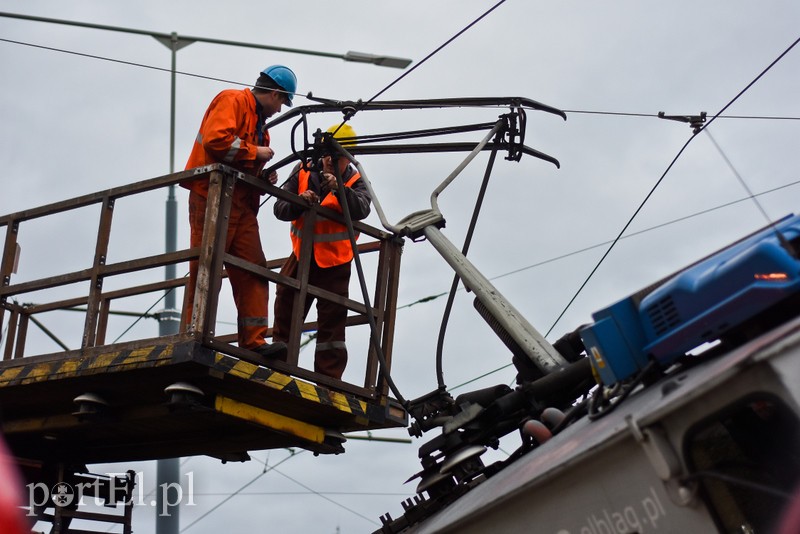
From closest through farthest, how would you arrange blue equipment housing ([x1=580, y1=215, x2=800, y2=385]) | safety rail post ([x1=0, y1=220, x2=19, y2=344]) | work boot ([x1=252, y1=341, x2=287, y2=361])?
blue equipment housing ([x1=580, y1=215, x2=800, y2=385]), work boot ([x1=252, y1=341, x2=287, y2=361]), safety rail post ([x1=0, y1=220, x2=19, y2=344])

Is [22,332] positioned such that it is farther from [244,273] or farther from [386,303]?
[386,303]

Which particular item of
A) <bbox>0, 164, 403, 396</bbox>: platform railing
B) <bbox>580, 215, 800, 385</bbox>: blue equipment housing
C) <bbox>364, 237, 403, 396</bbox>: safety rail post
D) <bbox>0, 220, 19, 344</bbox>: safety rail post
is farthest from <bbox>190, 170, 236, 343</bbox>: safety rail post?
<bbox>580, 215, 800, 385</bbox>: blue equipment housing

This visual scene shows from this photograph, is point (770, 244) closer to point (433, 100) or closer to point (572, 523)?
point (572, 523)

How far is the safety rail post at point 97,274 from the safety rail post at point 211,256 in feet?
2.80

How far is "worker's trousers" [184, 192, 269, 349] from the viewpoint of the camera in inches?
262

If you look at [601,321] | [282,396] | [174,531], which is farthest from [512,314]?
[174,531]

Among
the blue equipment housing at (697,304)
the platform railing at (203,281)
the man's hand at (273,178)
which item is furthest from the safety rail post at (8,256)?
the blue equipment housing at (697,304)

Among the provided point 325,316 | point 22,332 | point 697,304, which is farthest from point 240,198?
point 697,304

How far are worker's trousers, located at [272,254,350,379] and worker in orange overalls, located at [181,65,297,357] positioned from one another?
1.79 feet

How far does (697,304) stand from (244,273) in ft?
12.5

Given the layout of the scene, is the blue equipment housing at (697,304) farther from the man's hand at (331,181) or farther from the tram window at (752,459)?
the man's hand at (331,181)

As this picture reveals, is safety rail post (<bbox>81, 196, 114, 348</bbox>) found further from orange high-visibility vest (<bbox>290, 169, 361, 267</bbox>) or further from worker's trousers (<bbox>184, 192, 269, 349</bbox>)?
orange high-visibility vest (<bbox>290, 169, 361, 267</bbox>)

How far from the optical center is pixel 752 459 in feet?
12.3

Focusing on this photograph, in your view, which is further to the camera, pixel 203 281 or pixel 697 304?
pixel 203 281
